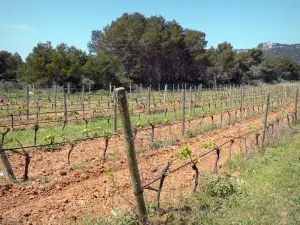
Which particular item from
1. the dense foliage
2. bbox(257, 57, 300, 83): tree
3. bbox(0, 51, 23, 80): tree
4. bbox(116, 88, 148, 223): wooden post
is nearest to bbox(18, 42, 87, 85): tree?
bbox(0, 51, 23, 80): tree

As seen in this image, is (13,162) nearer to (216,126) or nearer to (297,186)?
(297,186)

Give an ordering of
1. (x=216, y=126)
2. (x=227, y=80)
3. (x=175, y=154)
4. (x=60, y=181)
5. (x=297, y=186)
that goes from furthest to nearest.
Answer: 1. (x=227, y=80)
2. (x=216, y=126)
3. (x=175, y=154)
4. (x=60, y=181)
5. (x=297, y=186)

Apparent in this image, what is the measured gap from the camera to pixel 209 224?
12.4ft

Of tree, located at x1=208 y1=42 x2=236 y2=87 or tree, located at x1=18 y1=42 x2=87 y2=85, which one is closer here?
tree, located at x1=18 y1=42 x2=87 y2=85

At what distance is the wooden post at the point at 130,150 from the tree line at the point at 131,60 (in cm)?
2760

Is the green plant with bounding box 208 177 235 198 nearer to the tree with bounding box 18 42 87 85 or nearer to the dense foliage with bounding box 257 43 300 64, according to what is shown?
the tree with bounding box 18 42 87 85

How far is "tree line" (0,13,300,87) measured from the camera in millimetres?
30422

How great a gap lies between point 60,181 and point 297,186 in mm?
4175

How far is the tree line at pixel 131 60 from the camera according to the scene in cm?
3042

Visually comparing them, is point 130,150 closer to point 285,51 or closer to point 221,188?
point 221,188

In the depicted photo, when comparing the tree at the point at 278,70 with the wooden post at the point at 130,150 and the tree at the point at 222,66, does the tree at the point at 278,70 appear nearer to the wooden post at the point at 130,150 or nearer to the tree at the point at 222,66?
the tree at the point at 222,66

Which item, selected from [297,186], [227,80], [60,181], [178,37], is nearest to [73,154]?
[60,181]

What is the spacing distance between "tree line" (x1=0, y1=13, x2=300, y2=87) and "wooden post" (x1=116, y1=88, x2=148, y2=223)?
27.6m

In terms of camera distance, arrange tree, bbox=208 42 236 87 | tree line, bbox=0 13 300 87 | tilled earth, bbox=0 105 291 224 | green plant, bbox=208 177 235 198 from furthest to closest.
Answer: tree, bbox=208 42 236 87 → tree line, bbox=0 13 300 87 → green plant, bbox=208 177 235 198 → tilled earth, bbox=0 105 291 224
